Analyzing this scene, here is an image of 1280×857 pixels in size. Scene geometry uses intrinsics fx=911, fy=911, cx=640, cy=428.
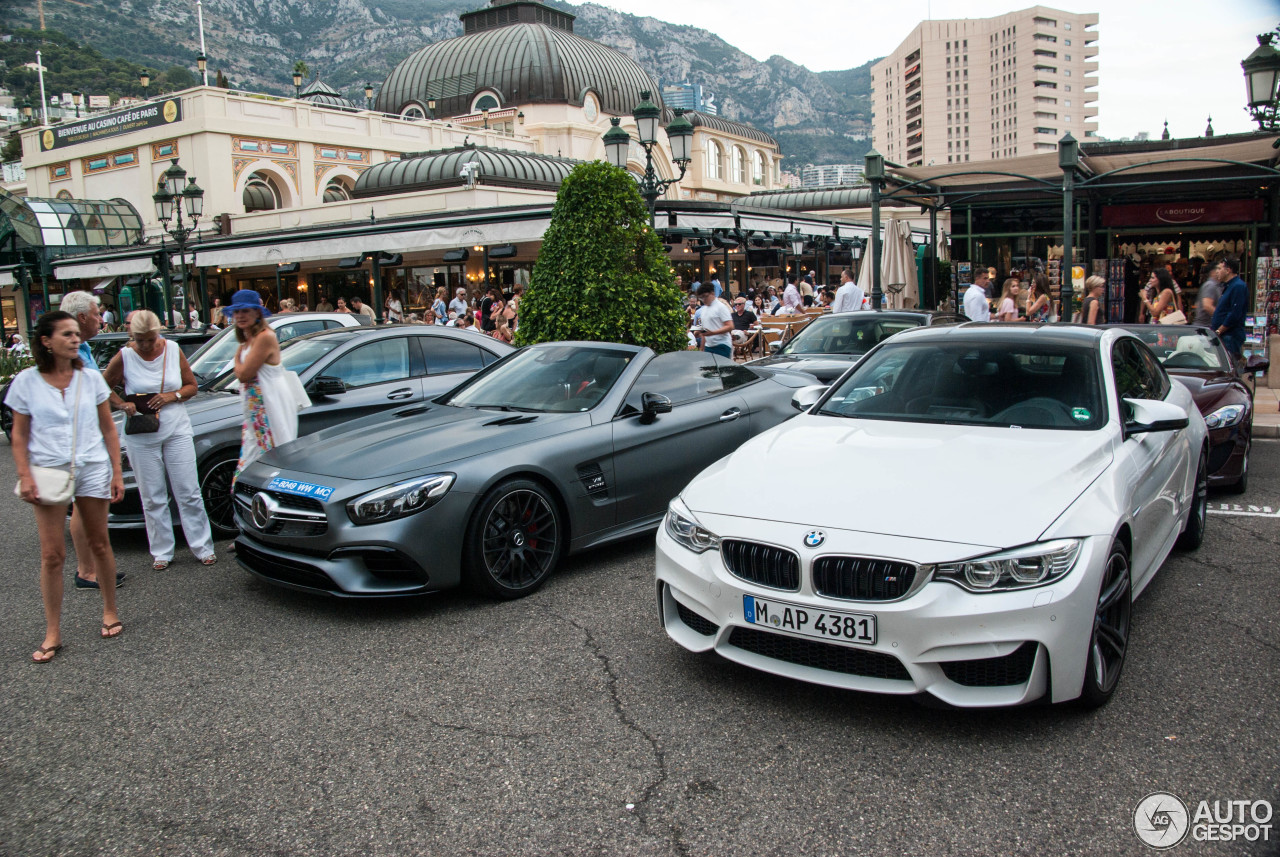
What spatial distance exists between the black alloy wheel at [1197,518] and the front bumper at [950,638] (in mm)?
2756

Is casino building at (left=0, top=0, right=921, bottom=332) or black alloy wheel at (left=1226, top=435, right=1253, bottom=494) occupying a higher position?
casino building at (left=0, top=0, right=921, bottom=332)

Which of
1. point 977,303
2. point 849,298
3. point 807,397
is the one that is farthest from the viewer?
point 849,298

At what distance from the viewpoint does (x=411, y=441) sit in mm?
5172

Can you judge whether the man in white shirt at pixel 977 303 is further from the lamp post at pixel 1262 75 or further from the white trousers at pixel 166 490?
the white trousers at pixel 166 490

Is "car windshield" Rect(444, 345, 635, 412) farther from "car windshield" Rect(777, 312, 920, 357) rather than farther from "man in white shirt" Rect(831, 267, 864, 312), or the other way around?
"man in white shirt" Rect(831, 267, 864, 312)

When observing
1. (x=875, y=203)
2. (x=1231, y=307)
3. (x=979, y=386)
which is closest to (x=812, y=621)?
(x=979, y=386)

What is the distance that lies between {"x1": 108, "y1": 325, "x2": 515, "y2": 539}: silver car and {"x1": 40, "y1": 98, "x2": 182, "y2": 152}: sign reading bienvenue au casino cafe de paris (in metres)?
42.0

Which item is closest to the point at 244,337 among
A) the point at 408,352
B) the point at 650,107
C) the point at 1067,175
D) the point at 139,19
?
the point at 408,352

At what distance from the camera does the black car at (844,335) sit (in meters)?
10.5

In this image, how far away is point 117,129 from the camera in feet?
154

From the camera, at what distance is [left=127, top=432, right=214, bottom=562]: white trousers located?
593cm

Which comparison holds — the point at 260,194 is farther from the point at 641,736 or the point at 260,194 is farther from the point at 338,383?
the point at 641,736

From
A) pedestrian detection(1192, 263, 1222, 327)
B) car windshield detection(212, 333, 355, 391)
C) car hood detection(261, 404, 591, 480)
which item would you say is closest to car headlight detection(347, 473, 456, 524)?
car hood detection(261, 404, 591, 480)

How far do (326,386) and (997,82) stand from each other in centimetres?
16930
